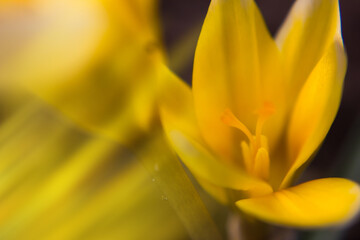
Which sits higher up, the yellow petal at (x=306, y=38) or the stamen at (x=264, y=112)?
the yellow petal at (x=306, y=38)

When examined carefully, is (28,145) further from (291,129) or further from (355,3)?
(355,3)

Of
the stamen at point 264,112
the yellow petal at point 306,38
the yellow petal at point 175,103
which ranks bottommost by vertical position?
the stamen at point 264,112
